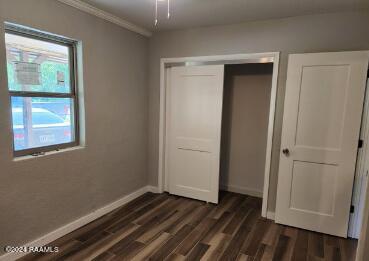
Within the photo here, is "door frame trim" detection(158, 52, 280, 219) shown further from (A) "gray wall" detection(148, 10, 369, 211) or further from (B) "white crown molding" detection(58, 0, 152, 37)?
(B) "white crown molding" detection(58, 0, 152, 37)

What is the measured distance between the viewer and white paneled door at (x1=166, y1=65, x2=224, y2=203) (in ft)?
11.1

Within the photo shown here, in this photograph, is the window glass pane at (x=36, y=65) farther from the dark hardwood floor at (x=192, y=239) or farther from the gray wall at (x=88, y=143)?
the dark hardwood floor at (x=192, y=239)

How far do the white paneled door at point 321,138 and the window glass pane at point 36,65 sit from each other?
101 inches

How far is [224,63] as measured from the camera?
3.24m

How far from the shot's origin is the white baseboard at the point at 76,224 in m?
2.20

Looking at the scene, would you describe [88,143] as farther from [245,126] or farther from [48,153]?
[245,126]

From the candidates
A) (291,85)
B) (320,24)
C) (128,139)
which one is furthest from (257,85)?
(128,139)

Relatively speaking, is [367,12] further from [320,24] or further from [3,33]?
[3,33]

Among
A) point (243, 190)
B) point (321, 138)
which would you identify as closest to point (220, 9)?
point (321, 138)

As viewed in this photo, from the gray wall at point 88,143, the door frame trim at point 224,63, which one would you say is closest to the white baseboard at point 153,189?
the door frame trim at point 224,63

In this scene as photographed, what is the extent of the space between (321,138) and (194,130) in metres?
1.65

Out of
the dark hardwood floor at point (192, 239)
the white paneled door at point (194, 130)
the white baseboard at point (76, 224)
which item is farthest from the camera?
the white paneled door at point (194, 130)

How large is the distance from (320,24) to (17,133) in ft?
11.0

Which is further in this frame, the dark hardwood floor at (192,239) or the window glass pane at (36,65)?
the dark hardwood floor at (192,239)
